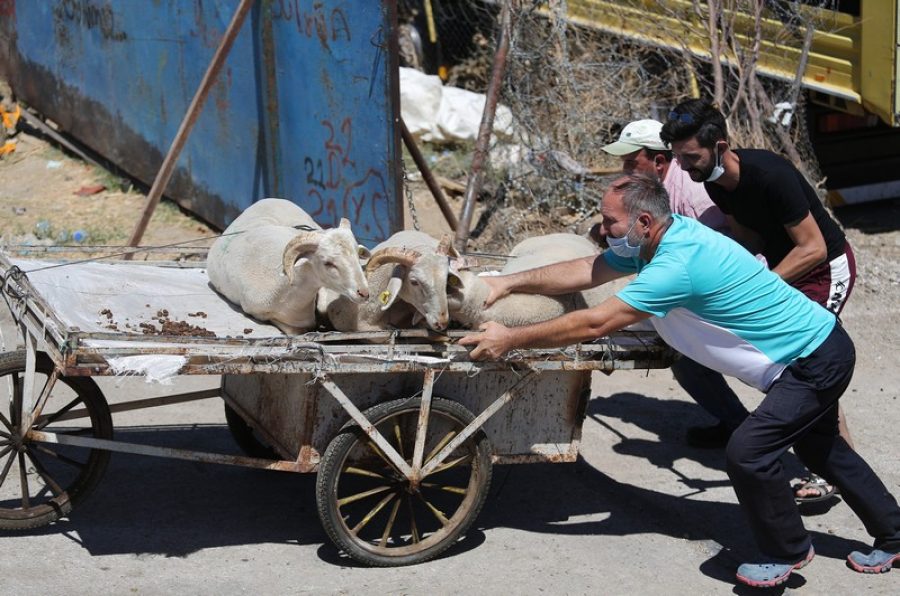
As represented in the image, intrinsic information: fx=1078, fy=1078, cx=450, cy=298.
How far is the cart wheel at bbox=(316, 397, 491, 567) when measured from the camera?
167 inches

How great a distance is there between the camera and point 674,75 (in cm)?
953

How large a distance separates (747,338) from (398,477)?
1.50 m

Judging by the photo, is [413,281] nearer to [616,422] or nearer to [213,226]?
[616,422]

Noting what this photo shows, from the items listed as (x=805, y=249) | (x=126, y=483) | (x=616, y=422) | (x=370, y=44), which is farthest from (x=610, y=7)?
(x=126, y=483)

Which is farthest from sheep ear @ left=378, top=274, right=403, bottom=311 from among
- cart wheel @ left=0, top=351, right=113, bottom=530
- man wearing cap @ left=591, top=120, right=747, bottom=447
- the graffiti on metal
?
the graffiti on metal

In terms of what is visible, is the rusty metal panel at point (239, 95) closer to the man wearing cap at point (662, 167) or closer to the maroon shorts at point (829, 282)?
the man wearing cap at point (662, 167)

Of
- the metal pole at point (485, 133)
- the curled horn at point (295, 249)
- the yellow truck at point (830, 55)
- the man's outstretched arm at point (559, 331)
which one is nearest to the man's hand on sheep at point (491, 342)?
the man's outstretched arm at point (559, 331)

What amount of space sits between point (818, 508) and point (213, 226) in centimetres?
599

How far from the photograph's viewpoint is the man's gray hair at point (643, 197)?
13.5 ft

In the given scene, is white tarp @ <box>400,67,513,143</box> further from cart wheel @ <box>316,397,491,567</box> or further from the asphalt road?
cart wheel @ <box>316,397,491,567</box>

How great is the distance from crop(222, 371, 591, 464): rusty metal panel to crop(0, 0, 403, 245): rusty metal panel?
134 inches

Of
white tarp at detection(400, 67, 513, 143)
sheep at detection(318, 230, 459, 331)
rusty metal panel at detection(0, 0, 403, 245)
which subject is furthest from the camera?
white tarp at detection(400, 67, 513, 143)

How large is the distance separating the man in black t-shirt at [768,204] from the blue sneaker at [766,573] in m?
0.79

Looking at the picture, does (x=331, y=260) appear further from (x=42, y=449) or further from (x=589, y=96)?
(x=589, y=96)
